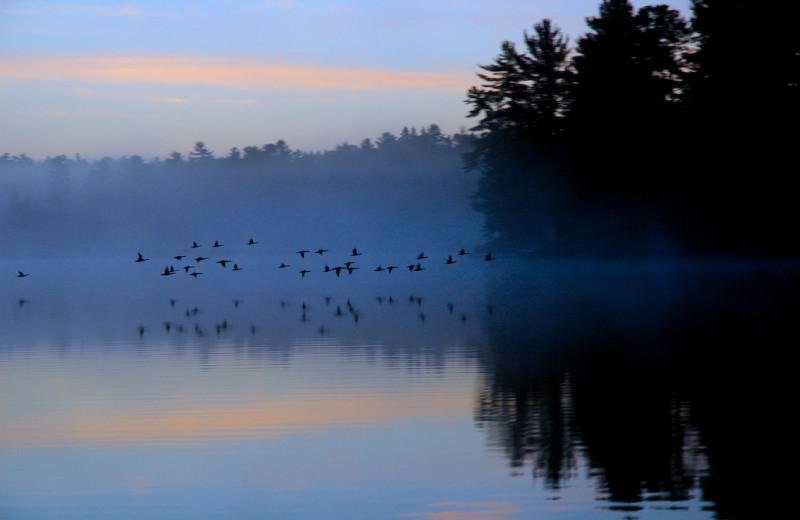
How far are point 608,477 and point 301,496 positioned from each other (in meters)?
3.99

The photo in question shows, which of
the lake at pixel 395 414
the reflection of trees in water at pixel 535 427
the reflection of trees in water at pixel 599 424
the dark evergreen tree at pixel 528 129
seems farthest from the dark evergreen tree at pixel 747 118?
the reflection of trees in water at pixel 535 427

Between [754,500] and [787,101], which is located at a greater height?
[787,101]

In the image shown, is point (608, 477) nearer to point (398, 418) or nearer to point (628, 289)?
point (398, 418)

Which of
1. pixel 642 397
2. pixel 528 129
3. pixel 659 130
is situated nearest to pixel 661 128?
pixel 659 130

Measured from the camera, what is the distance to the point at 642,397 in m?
19.2

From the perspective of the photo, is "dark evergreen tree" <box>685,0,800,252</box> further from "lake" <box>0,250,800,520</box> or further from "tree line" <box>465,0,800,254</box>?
"lake" <box>0,250,800,520</box>

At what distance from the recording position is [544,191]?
83.0 meters

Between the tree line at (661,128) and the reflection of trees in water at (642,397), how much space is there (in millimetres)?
29968

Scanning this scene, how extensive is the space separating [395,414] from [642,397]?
4.62 metres

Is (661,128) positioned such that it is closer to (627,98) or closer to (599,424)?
(627,98)

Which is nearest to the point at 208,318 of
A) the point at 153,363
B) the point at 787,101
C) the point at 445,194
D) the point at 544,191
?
the point at 153,363

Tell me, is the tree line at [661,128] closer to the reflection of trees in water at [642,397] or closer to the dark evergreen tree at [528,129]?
the dark evergreen tree at [528,129]

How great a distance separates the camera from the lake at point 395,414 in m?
13.3

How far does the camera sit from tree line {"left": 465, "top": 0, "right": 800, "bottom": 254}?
211ft
